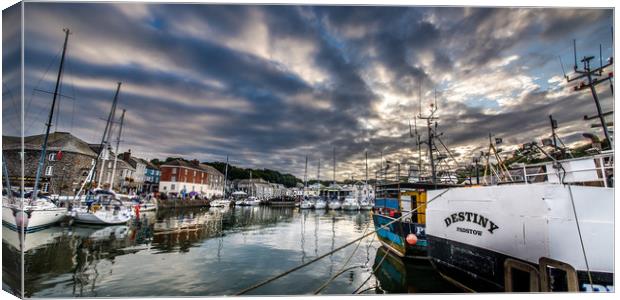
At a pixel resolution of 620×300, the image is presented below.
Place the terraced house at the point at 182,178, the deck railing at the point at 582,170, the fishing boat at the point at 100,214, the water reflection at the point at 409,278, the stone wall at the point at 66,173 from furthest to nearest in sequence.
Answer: the terraced house at the point at 182,178 < the fishing boat at the point at 100,214 < the stone wall at the point at 66,173 < the water reflection at the point at 409,278 < the deck railing at the point at 582,170

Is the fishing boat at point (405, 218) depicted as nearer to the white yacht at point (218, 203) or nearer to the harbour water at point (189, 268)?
the harbour water at point (189, 268)

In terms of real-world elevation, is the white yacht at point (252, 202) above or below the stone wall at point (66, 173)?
below

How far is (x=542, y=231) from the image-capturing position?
3.85 metres

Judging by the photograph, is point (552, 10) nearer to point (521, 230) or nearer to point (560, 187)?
point (560, 187)

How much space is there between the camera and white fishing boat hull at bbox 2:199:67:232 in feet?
13.8

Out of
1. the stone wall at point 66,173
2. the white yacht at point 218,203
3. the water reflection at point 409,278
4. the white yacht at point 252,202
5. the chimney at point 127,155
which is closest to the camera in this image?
the water reflection at point 409,278

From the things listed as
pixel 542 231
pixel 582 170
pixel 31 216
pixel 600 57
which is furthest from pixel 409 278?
pixel 31 216

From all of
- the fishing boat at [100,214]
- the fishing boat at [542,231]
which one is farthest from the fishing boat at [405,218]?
the fishing boat at [100,214]

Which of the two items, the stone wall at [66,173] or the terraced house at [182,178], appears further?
the terraced house at [182,178]

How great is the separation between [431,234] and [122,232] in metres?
15.1

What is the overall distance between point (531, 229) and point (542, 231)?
14 centimetres

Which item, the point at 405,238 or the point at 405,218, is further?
the point at 405,218

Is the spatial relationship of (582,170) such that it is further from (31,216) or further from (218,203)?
(218,203)

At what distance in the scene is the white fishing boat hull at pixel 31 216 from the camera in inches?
165
